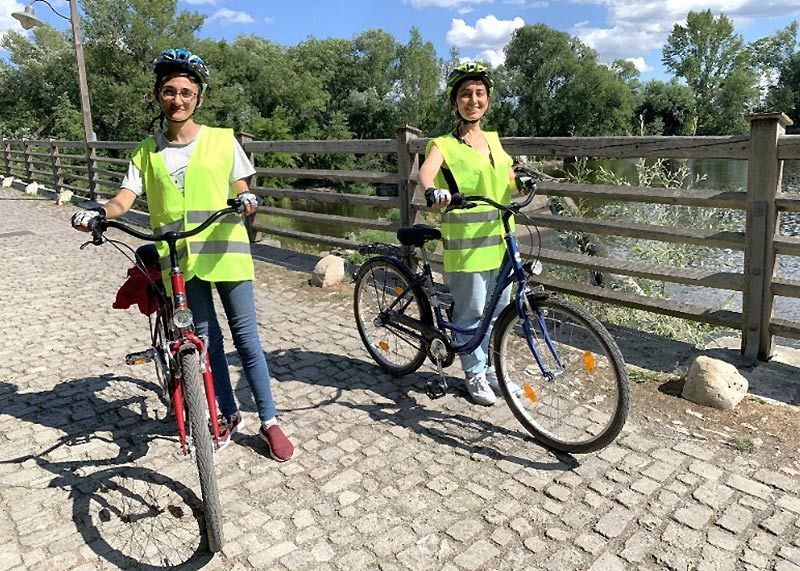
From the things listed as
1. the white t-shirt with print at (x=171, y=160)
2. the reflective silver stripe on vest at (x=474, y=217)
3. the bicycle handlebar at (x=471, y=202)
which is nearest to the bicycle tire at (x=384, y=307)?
the reflective silver stripe on vest at (x=474, y=217)

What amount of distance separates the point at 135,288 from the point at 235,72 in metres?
45.0

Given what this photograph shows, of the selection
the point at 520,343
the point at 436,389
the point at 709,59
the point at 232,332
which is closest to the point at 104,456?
the point at 232,332

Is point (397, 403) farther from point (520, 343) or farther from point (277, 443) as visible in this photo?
point (520, 343)

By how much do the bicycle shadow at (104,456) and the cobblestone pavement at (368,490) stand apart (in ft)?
0.03

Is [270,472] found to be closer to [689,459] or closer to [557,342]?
[557,342]

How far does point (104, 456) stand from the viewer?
348cm

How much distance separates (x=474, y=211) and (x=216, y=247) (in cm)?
137

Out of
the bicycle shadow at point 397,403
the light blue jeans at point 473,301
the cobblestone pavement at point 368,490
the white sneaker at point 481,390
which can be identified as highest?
the light blue jeans at point 473,301

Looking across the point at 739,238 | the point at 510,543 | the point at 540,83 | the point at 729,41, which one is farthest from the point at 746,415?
the point at 729,41

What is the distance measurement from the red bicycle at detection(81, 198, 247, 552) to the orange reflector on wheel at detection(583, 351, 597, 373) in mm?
1818

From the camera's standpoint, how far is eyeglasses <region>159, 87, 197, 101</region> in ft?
9.47

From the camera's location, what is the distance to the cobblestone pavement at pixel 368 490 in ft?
8.72

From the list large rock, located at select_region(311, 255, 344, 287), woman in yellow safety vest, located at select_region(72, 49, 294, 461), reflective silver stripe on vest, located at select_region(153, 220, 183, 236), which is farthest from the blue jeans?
large rock, located at select_region(311, 255, 344, 287)

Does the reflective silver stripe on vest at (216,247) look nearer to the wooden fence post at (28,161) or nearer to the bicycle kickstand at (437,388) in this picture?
the bicycle kickstand at (437,388)
